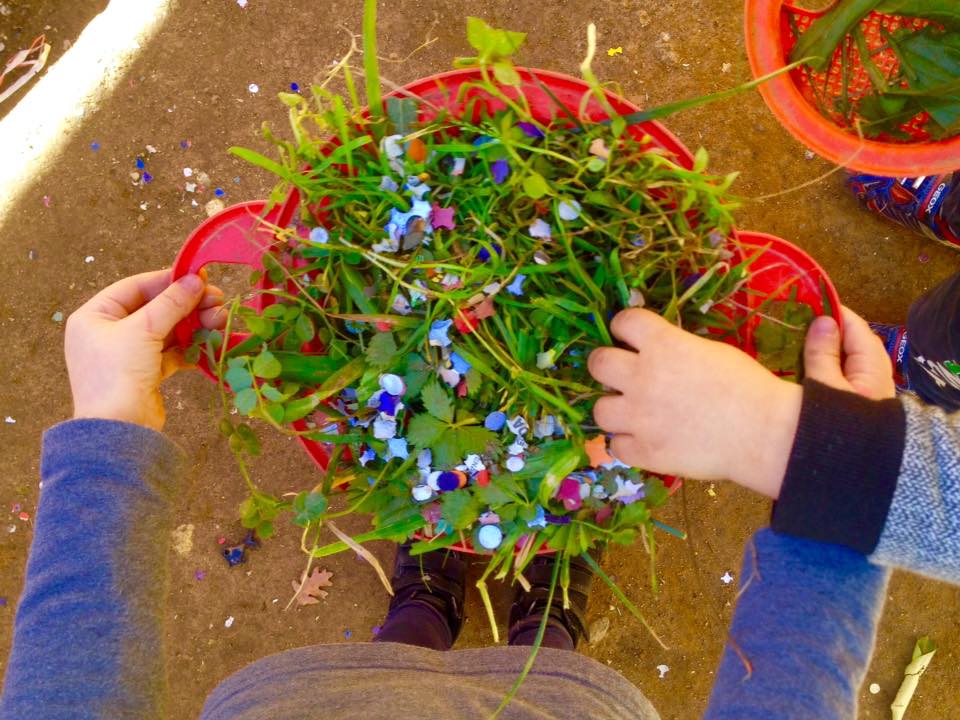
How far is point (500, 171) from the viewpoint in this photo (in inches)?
24.7

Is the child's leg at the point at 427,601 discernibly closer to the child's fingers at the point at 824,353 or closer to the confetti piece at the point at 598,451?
the confetti piece at the point at 598,451

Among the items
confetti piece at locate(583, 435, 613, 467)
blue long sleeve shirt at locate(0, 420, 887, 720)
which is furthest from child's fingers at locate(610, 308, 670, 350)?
blue long sleeve shirt at locate(0, 420, 887, 720)

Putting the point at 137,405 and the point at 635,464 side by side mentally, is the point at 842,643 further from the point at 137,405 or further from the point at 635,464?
the point at 137,405

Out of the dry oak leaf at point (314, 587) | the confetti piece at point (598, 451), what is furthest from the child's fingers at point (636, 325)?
the dry oak leaf at point (314, 587)

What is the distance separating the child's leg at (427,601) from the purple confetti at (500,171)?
0.55m

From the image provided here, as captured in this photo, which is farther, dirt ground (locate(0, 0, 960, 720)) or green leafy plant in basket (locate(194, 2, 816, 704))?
dirt ground (locate(0, 0, 960, 720))

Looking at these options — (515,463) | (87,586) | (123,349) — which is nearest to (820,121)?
(515,463)

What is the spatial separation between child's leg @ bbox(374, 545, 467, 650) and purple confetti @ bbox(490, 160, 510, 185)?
55 centimetres

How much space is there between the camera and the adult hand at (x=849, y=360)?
2.07 ft

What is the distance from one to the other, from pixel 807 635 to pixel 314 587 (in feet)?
2.30

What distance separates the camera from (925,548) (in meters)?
0.60

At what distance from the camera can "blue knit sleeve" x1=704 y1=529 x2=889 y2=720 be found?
630 millimetres

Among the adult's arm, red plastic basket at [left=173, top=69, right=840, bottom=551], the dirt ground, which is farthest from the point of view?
the dirt ground

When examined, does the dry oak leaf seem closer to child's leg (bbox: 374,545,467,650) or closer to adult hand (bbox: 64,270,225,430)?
child's leg (bbox: 374,545,467,650)
